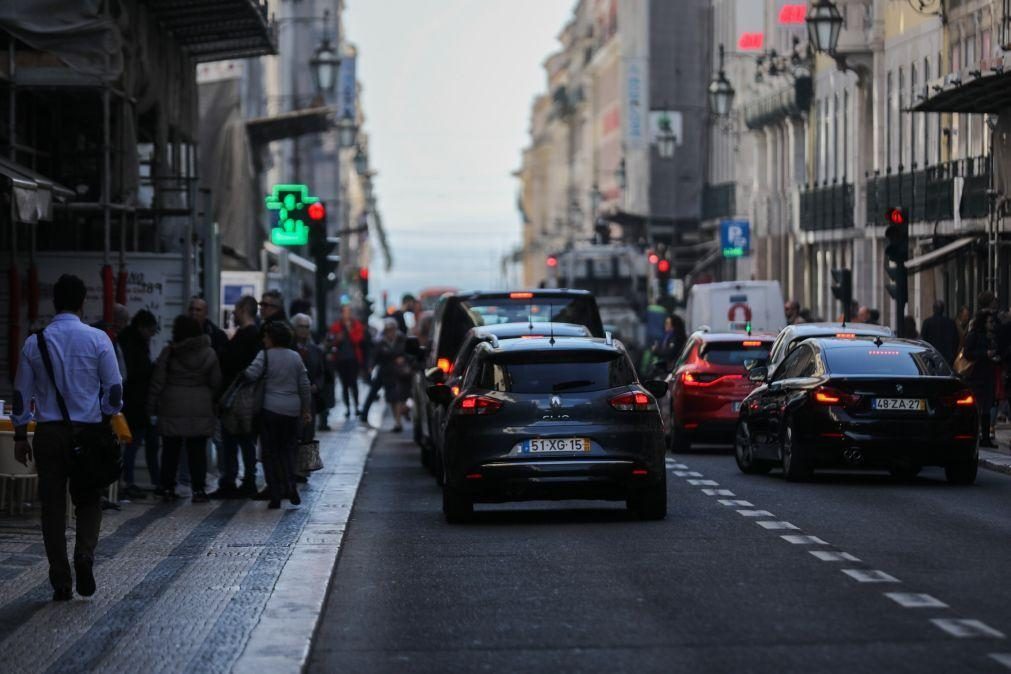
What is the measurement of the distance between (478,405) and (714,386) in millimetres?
12131

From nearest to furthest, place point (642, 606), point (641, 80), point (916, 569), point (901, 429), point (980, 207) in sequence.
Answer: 1. point (642, 606)
2. point (916, 569)
3. point (901, 429)
4. point (980, 207)
5. point (641, 80)

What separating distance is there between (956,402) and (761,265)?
52022 mm

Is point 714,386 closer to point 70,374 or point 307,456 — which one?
point 307,456

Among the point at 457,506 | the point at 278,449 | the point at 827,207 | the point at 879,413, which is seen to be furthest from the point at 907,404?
the point at 827,207

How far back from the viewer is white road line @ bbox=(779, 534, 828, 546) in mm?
16562

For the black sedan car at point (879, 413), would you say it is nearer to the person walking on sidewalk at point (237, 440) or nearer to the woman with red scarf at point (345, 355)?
the person walking on sidewalk at point (237, 440)

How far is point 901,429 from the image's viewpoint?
23172 millimetres

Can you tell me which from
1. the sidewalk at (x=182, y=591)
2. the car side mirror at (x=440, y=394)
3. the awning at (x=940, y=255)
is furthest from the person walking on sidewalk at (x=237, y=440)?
the awning at (x=940, y=255)

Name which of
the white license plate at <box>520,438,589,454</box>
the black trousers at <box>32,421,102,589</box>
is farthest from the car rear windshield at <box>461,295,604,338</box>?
the black trousers at <box>32,421,102,589</box>

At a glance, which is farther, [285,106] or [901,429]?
[285,106]

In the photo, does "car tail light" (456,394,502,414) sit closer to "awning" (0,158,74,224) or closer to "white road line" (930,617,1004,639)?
"awning" (0,158,74,224)

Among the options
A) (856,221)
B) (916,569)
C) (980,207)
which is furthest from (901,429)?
(856,221)

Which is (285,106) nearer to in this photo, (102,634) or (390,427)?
(390,427)

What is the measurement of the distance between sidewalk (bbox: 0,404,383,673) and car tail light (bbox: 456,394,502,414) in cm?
124
